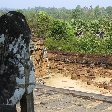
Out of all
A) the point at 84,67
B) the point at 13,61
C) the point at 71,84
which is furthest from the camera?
the point at 84,67

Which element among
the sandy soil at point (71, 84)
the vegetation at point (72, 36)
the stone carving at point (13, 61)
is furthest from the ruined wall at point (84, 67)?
the stone carving at point (13, 61)

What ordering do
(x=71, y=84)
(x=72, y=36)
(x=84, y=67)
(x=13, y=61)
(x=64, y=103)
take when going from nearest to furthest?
(x=13, y=61) < (x=64, y=103) < (x=71, y=84) < (x=84, y=67) < (x=72, y=36)

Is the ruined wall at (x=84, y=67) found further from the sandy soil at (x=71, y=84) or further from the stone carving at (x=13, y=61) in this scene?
the stone carving at (x=13, y=61)

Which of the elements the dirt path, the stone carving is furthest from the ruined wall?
the stone carving

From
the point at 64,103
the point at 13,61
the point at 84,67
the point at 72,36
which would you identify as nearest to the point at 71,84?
the point at 84,67

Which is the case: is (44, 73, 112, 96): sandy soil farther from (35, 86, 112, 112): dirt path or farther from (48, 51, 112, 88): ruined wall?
(35, 86, 112, 112): dirt path

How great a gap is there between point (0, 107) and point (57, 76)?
1041 centimetres

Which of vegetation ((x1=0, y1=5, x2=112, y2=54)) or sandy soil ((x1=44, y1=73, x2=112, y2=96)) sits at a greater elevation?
vegetation ((x1=0, y1=5, x2=112, y2=54))

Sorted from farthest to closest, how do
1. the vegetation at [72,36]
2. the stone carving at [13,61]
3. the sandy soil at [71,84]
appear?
the vegetation at [72,36]
the sandy soil at [71,84]
the stone carving at [13,61]

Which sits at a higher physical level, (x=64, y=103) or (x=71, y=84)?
(x=64, y=103)

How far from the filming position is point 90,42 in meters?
22.8

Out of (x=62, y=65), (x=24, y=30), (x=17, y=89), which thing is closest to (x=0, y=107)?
(x=17, y=89)

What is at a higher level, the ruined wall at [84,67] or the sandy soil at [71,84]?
the ruined wall at [84,67]

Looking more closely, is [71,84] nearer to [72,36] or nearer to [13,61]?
[13,61]
